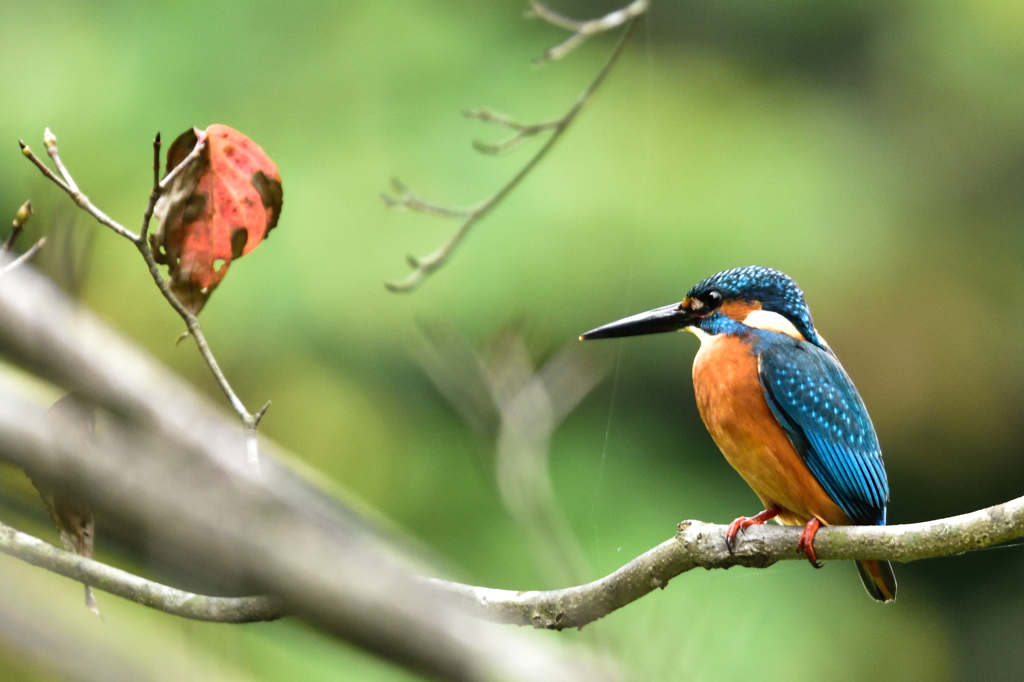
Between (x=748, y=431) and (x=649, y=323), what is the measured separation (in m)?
0.19

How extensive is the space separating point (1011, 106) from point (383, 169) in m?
2.65

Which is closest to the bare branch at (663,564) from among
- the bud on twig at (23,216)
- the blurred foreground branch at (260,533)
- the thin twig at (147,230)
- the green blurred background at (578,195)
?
the thin twig at (147,230)

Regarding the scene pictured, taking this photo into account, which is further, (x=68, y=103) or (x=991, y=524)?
(x=68, y=103)

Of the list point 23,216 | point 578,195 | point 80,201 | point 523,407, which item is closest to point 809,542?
point 523,407

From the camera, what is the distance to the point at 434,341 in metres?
1.21

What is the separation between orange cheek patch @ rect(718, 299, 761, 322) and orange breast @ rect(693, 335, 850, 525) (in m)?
0.03

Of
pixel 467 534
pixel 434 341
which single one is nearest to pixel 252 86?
pixel 467 534

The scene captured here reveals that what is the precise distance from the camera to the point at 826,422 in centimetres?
96

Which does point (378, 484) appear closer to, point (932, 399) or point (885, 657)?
point (885, 657)

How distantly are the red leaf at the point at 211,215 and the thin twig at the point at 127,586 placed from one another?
0.25m

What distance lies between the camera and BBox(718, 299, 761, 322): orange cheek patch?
916mm

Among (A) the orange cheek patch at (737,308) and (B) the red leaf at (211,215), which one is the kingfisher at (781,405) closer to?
(A) the orange cheek patch at (737,308)

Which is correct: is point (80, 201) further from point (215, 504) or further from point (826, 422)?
point (826, 422)

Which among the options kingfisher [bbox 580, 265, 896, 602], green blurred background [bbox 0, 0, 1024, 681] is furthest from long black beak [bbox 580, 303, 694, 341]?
green blurred background [bbox 0, 0, 1024, 681]
